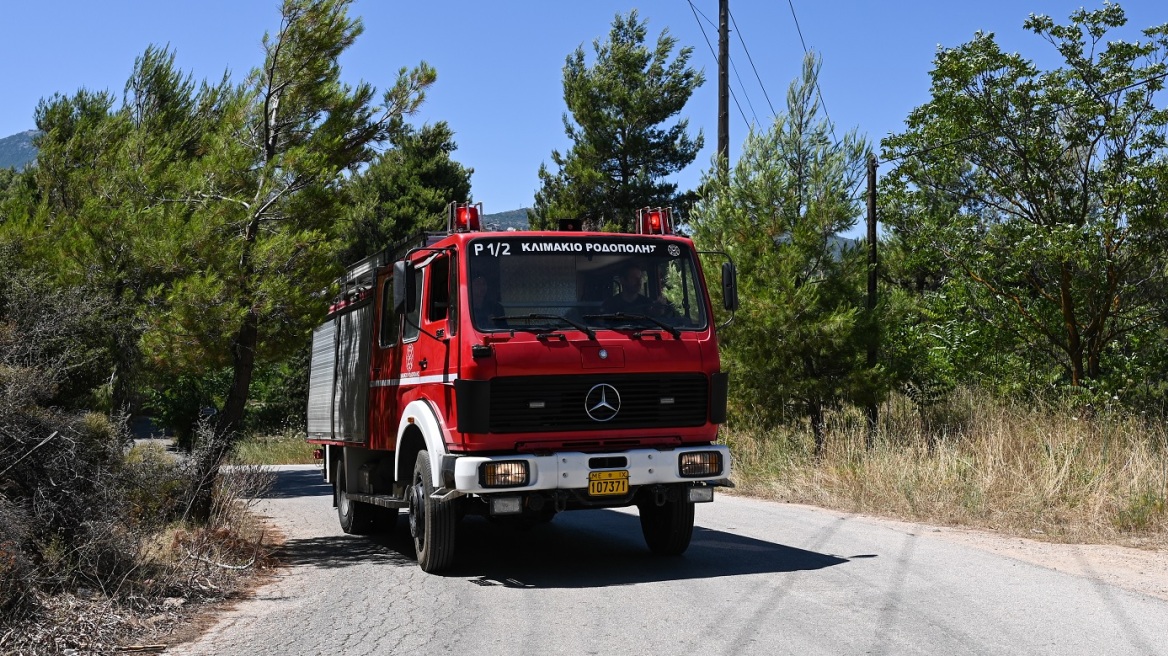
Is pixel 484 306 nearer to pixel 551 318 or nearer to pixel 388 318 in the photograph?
pixel 551 318

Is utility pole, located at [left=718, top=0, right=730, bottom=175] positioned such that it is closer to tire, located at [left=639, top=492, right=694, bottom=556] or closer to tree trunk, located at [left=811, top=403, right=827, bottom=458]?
tree trunk, located at [left=811, top=403, right=827, bottom=458]

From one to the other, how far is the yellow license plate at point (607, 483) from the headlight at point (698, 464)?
49 centimetres

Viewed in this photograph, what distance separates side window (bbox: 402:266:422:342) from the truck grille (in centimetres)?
138

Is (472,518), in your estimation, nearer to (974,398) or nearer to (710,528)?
(710,528)

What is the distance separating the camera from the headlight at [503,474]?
8.52m

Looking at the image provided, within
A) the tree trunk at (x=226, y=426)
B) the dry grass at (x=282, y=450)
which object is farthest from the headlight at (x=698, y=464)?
Answer: the dry grass at (x=282, y=450)

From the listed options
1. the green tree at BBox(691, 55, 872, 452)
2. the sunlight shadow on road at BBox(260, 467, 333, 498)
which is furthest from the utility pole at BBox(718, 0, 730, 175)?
the sunlight shadow on road at BBox(260, 467, 333, 498)

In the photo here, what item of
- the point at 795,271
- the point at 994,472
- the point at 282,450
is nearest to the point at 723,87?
the point at 795,271

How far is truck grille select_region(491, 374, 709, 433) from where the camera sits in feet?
28.5

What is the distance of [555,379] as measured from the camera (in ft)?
28.8

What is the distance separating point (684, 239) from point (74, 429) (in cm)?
514

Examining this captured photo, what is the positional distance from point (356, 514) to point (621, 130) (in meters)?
26.3

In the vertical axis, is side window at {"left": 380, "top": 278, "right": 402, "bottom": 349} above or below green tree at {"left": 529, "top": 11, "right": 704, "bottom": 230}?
below

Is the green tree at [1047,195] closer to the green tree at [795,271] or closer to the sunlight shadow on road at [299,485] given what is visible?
the green tree at [795,271]
